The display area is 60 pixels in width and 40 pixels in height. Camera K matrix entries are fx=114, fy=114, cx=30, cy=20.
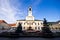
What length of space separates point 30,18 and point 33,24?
336 centimetres

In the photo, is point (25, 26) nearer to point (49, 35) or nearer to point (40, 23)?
point (40, 23)

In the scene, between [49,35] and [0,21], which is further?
[0,21]

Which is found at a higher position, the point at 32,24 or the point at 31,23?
the point at 31,23

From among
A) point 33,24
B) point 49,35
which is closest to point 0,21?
point 33,24

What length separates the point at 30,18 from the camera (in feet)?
187

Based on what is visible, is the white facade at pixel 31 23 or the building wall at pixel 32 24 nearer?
the white facade at pixel 31 23

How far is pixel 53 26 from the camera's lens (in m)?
60.1

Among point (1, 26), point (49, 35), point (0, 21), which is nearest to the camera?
point (49, 35)

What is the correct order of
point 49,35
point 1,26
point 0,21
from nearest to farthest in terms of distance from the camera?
1. point 49,35
2. point 1,26
3. point 0,21

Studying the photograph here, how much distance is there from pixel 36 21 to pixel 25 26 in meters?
6.06

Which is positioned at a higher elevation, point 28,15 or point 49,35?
point 28,15

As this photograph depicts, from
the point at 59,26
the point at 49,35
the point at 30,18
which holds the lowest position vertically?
the point at 49,35

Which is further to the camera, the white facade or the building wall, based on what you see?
the building wall

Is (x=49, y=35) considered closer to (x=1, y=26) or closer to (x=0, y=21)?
(x=1, y=26)
